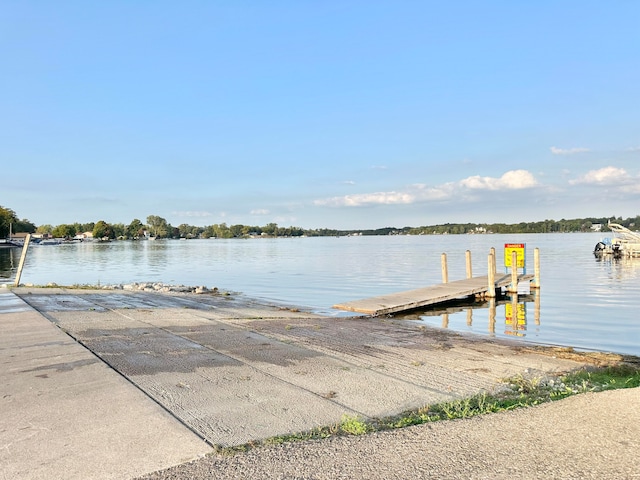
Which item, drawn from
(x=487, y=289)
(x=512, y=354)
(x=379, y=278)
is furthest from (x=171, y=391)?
(x=379, y=278)

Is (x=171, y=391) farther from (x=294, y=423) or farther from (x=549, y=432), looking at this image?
(x=549, y=432)

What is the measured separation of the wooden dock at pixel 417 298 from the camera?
17656 mm

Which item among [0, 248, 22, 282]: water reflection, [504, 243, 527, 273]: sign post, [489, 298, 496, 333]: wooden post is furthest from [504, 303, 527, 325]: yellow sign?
[0, 248, 22, 282]: water reflection

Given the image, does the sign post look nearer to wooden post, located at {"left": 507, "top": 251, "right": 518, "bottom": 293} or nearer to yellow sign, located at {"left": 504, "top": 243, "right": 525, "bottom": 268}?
yellow sign, located at {"left": 504, "top": 243, "right": 525, "bottom": 268}

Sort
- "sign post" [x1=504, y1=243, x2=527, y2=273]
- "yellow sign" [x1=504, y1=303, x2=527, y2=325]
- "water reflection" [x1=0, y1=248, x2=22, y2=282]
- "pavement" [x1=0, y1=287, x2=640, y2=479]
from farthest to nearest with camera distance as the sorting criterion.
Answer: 1. "water reflection" [x1=0, y1=248, x2=22, y2=282]
2. "sign post" [x1=504, y1=243, x2=527, y2=273]
3. "yellow sign" [x1=504, y1=303, x2=527, y2=325]
4. "pavement" [x1=0, y1=287, x2=640, y2=479]

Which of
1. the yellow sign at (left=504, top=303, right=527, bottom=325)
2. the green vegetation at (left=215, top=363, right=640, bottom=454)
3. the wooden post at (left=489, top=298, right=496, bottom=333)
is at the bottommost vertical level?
the yellow sign at (left=504, top=303, right=527, bottom=325)

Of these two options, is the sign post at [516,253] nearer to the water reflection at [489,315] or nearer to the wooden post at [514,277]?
the wooden post at [514,277]

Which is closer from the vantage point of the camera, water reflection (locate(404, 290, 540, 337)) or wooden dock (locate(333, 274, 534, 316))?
water reflection (locate(404, 290, 540, 337))

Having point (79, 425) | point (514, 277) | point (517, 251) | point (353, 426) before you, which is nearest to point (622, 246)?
point (517, 251)

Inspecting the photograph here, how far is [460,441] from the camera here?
4.15 metres

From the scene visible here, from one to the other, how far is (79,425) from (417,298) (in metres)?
16.4

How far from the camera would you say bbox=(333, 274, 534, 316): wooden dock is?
17656 millimetres

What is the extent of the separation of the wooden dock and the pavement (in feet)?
20.0

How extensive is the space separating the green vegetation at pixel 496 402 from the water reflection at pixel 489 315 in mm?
8544
